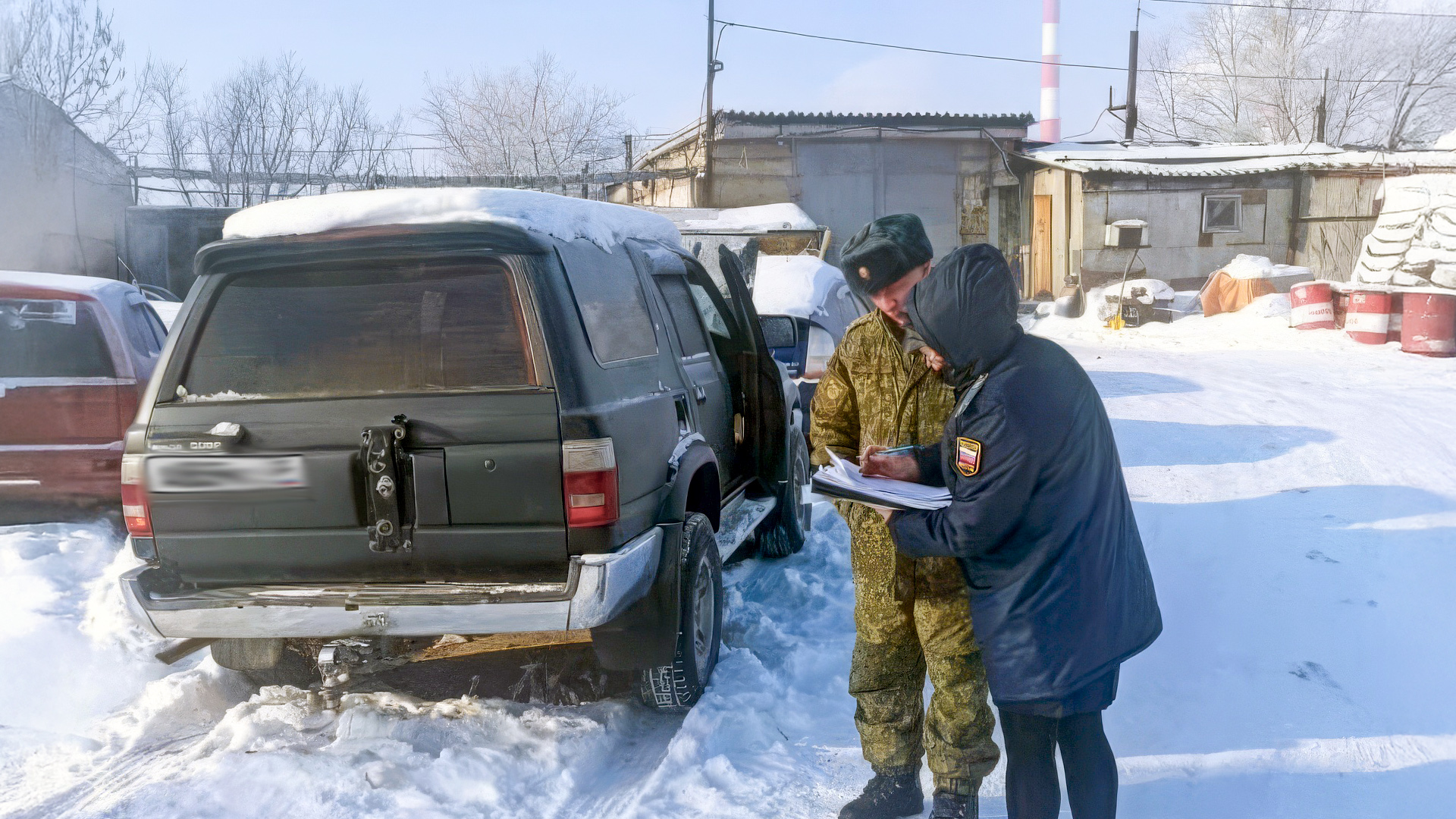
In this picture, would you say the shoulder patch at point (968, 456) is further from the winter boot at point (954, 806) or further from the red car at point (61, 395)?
the red car at point (61, 395)

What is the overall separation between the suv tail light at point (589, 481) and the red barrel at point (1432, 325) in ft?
41.6

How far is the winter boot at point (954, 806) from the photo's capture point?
266 centimetres

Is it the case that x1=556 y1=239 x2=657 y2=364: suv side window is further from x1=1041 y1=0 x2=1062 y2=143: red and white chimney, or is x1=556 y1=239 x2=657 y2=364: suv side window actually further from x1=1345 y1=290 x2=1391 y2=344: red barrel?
x1=1041 y1=0 x2=1062 y2=143: red and white chimney

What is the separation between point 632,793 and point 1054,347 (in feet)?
6.31

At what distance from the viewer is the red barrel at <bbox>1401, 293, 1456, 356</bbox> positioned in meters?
11.9

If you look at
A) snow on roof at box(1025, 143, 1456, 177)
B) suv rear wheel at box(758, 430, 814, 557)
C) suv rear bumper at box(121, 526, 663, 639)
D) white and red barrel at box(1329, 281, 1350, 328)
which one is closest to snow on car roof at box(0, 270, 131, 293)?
suv rear bumper at box(121, 526, 663, 639)

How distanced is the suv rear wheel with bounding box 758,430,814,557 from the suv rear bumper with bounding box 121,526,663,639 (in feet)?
8.01

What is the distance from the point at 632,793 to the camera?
310 centimetres

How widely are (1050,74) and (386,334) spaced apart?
45.5m

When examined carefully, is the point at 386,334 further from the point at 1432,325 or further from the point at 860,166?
the point at 860,166

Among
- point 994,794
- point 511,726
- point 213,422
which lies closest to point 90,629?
point 213,422

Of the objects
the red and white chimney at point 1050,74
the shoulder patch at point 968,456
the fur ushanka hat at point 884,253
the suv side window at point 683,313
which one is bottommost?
the shoulder patch at point 968,456

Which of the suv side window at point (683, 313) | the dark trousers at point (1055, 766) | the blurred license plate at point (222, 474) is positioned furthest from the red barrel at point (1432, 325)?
the blurred license plate at point (222, 474)

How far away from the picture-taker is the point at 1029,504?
85.6 inches
